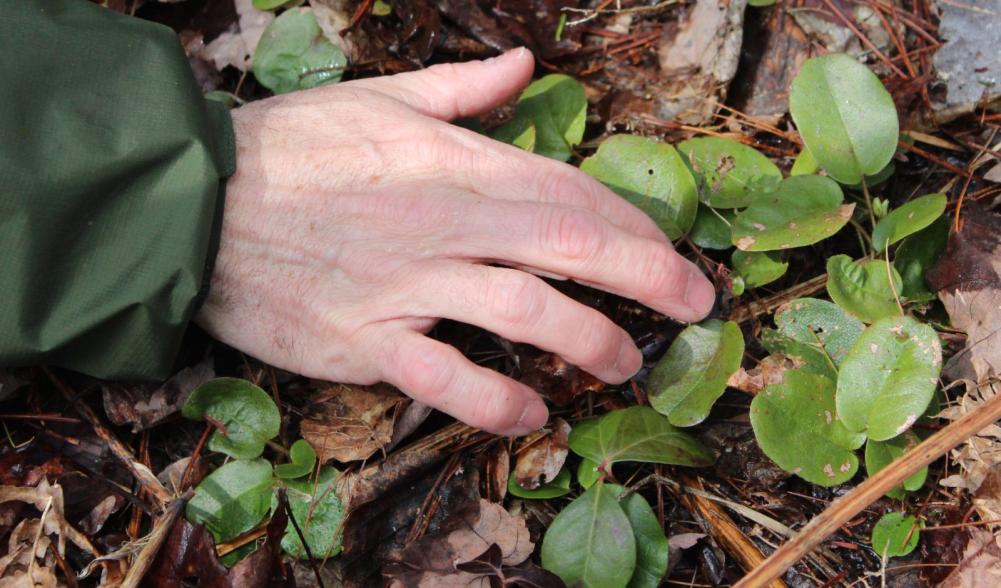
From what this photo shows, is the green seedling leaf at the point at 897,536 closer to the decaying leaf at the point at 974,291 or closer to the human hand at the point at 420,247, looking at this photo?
the decaying leaf at the point at 974,291

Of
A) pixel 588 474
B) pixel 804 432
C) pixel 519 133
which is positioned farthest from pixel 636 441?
pixel 519 133

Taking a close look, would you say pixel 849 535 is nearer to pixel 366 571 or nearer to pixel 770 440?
pixel 770 440

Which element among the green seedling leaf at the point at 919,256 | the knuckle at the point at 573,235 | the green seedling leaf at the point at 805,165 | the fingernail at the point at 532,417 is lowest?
the fingernail at the point at 532,417

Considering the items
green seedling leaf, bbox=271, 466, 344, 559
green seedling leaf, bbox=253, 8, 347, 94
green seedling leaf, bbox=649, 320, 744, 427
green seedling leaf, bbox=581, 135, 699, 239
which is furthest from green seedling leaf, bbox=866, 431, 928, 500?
green seedling leaf, bbox=253, 8, 347, 94

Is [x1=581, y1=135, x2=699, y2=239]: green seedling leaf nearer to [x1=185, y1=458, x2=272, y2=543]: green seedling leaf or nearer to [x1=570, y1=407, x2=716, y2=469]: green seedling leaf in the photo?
[x1=570, y1=407, x2=716, y2=469]: green seedling leaf

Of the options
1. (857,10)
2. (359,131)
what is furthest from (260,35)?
(857,10)

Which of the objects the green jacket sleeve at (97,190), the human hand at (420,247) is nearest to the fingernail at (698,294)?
the human hand at (420,247)
